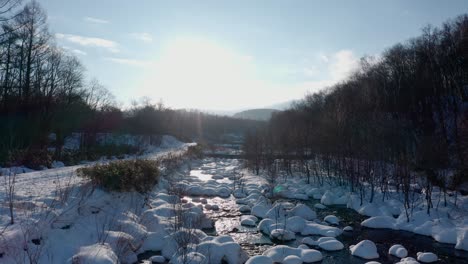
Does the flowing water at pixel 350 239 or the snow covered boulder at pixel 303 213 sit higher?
the snow covered boulder at pixel 303 213

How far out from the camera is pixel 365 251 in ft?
23.6

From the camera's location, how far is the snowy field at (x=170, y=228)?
5.86 meters

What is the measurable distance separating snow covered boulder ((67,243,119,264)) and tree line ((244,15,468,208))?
908cm

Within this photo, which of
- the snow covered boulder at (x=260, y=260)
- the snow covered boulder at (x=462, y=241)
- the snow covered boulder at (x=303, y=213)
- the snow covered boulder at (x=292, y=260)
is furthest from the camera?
the snow covered boulder at (x=303, y=213)

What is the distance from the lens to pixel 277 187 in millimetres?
15180

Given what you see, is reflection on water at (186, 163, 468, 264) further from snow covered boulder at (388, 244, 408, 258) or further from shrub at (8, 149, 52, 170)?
shrub at (8, 149, 52, 170)

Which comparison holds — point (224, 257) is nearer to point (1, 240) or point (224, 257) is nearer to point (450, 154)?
point (1, 240)

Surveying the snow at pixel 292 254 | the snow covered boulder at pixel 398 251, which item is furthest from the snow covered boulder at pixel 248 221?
the snow covered boulder at pixel 398 251

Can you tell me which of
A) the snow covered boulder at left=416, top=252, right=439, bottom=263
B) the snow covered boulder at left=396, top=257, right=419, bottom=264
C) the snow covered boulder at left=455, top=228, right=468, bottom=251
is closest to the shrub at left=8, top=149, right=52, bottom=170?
the snow covered boulder at left=396, top=257, right=419, bottom=264

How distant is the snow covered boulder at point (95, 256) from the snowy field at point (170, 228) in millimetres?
16

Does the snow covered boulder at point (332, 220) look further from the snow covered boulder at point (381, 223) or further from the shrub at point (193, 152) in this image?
the shrub at point (193, 152)

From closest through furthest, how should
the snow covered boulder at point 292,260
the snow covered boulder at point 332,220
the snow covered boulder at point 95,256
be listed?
the snow covered boulder at point 95,256
the snow covered boulder at point 292,260
the snow covered boulder at point 332,220

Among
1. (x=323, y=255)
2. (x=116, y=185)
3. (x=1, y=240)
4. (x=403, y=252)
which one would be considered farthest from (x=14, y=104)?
(x=403, y=252)

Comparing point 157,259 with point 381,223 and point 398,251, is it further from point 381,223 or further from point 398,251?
point 381,223
